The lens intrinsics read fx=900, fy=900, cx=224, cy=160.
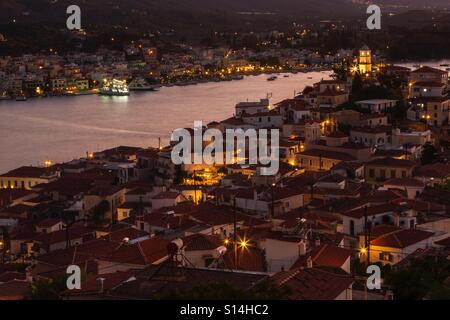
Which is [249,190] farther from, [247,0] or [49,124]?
[247,0]

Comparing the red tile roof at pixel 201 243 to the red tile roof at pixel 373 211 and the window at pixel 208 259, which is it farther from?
the red tile roof at pixel 373 211

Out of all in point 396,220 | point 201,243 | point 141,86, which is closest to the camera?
point 201,243

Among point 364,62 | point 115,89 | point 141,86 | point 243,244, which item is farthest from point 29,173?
point 141,86

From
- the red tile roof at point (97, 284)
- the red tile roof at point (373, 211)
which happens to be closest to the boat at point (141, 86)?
the red tile roof at point (373, 211)

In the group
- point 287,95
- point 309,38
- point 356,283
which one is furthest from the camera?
point 309,38

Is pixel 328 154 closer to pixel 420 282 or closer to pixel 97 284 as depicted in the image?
pixel 420 282

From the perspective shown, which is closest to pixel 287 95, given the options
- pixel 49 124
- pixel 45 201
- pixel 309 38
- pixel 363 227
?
pixel 49 124

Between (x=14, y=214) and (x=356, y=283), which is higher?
(x=356, y=283)
